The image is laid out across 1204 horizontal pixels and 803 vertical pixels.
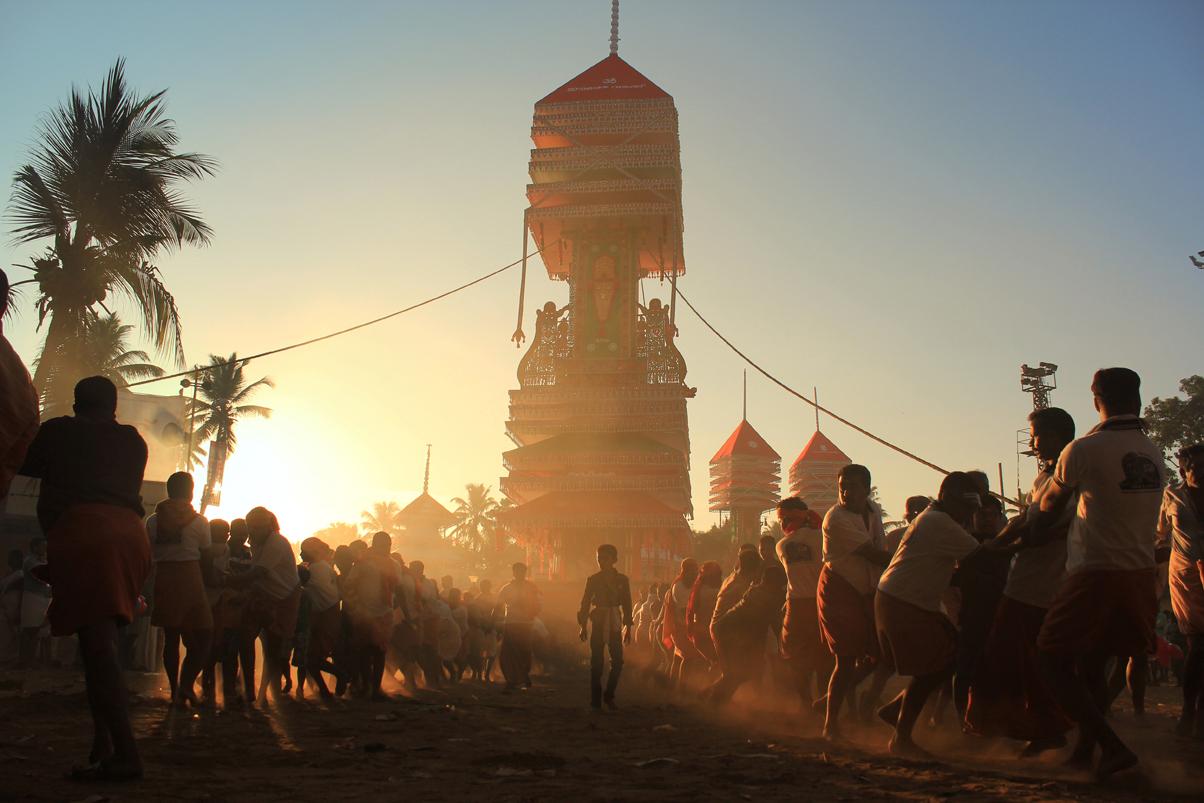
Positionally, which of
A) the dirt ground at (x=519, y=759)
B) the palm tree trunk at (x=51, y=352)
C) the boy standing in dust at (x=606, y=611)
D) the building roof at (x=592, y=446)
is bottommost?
the dirt ground at (x=519, y=759)

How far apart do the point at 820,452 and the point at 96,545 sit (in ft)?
234

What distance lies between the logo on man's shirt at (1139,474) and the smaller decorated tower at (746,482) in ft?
218

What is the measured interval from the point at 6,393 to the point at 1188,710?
704cm

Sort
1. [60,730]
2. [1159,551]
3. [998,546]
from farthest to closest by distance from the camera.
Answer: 1. [1159,551]
2. [60,730]
3. [998,546]

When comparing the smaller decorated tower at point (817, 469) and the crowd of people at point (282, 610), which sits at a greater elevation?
the smaller decorated tower at point (817, 469)

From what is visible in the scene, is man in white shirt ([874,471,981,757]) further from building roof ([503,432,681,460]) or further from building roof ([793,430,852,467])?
building roof ([793,430,852,467])

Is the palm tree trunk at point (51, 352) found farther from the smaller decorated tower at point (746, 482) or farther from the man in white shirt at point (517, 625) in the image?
the smaller decorated tower at point (746, 482)

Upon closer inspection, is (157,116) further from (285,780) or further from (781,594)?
(285,780)

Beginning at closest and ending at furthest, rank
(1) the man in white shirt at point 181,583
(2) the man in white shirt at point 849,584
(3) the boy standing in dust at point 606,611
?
(2) the man in white shirt at point 849,584, (1) the man in white shirt at point 181,583, (3) the boy standing in dust at point 606,611

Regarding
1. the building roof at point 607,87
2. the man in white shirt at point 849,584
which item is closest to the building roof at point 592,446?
the building roof at point 607,87

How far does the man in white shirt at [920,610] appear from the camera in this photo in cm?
539

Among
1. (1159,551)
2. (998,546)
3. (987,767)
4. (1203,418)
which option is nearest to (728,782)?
(987,767)

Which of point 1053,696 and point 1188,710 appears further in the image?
point 1188,710

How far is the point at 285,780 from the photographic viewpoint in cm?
434
